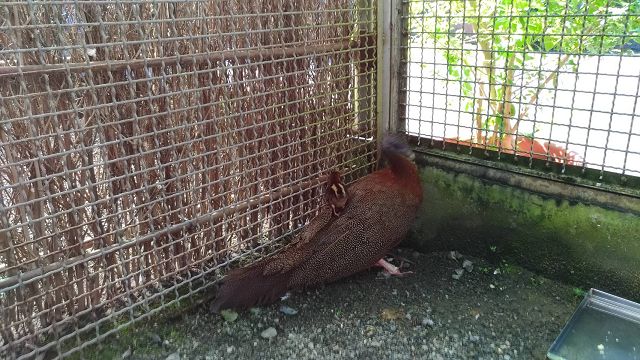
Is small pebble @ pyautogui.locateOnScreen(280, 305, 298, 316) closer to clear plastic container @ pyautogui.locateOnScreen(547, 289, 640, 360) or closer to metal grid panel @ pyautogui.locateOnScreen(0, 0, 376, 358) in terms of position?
metal grid panel @ pyautogui.locateOnScreen(0, 0, 376, 358)

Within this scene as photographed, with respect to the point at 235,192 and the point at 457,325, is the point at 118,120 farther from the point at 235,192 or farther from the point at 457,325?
the point at 457,325

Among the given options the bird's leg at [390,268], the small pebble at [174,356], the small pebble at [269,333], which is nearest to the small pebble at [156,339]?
the small pebble at [174,356]

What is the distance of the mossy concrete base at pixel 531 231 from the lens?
2.81m

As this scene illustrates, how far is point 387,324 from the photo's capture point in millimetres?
2787

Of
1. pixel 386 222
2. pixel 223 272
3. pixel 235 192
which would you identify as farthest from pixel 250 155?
pixel 386 222

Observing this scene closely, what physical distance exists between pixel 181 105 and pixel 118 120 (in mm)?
334

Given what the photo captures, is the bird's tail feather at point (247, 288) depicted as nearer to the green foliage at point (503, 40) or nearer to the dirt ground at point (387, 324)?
the dirt ground at point (387, 324)

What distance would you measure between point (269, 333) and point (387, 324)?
2.06 feet

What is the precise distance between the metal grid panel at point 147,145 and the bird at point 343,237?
235 mm

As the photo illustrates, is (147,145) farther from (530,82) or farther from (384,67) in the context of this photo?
(530,82)

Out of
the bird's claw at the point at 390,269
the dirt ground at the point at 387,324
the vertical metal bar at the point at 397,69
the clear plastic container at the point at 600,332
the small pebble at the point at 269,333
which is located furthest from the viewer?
the vertical metal bar at the point at 397,69

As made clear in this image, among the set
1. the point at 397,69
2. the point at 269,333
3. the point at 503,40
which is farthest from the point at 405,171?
the point at 503,40

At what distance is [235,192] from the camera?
2.95 metres

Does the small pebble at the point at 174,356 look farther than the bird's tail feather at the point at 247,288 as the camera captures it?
No
